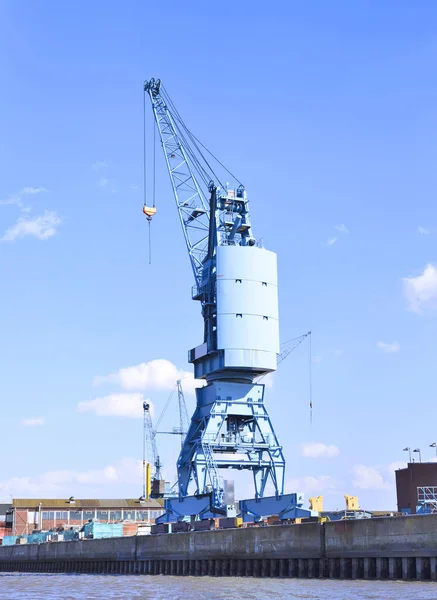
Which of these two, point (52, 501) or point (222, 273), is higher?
point (222, 273)

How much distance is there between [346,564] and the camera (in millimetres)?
40562

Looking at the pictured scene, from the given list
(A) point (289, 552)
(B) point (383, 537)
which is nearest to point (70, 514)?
(A) point (289, 552)

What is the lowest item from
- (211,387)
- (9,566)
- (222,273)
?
(9,566)

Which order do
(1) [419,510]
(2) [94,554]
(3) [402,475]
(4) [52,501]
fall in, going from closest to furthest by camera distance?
(1) [419,510] < (2) [94,554] < (3) [402,475] < (4) [52,501]

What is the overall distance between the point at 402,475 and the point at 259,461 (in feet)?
84.3

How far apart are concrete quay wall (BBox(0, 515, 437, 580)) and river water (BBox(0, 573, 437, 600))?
4.32 feet

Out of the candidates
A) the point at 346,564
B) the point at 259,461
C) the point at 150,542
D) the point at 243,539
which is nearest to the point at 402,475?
the point at 259,461

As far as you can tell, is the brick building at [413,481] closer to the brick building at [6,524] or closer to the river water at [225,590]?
the river water at [225,590]

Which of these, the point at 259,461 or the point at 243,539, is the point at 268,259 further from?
the point at 243,539

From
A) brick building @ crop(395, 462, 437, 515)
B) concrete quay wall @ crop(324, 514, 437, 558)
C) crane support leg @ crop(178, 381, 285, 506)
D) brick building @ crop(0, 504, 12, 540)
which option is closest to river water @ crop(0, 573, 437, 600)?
concrete quay wall @ crop(324, 514, 437, 558)

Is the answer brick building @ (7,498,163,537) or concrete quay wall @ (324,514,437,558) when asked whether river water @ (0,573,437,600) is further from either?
brick building @ (7,498,163,537)

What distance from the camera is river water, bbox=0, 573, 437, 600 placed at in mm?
32531

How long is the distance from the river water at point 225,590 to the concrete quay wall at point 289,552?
1.32 meters

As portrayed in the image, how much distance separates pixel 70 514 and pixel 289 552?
7340 centimetres
